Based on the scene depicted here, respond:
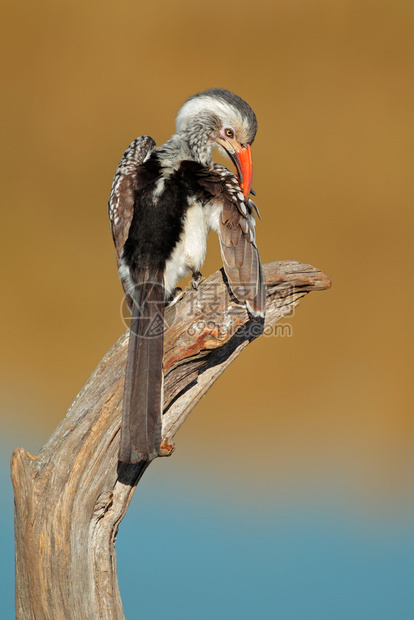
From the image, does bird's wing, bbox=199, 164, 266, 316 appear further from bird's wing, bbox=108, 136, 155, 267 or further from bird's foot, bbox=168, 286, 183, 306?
bird's wing, bbox=108, 136, 155, 267

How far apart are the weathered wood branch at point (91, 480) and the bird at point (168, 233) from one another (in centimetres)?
12

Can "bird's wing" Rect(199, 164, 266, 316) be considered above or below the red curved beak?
below

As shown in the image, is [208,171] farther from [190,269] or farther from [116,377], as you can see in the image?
[116,377]

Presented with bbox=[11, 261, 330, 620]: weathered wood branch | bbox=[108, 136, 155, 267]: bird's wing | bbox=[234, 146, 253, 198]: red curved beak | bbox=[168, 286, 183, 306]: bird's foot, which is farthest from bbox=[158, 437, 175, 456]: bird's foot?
bbox=[234, 146, 253, 198]: red curved beak

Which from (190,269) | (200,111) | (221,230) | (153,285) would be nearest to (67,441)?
(153,285)

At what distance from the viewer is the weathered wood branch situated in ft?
6.80

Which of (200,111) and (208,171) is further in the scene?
(200,111)

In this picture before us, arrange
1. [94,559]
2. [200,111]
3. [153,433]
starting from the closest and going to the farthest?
1. [153,433]
2. [94,559]
3. [200,111]

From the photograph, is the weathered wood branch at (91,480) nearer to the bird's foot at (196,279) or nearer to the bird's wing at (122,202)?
the bird's foot at (196,279)

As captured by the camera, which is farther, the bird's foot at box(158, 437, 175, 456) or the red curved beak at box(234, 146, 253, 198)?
the red curved beak at box(234, 146, 253, 198)

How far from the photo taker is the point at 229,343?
8.07ft

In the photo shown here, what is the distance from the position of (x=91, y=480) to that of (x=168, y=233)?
96cm

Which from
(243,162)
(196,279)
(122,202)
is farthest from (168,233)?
(243,162)

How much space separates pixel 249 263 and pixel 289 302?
37 cm
